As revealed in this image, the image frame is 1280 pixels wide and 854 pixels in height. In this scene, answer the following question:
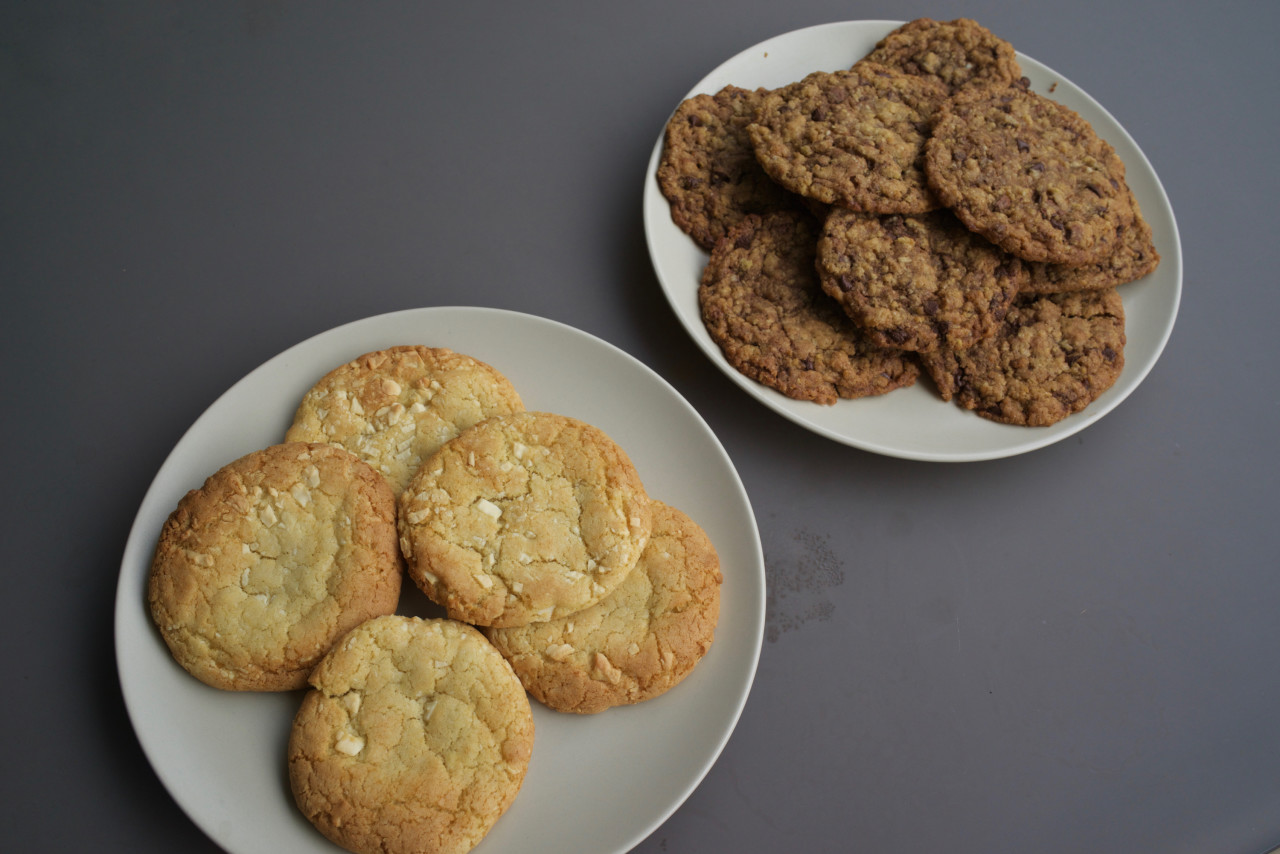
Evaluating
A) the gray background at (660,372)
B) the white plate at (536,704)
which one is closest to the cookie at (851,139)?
the gray background at (660,372)

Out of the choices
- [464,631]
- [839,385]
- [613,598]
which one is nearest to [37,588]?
[464,631]

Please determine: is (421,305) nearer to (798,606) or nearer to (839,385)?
(839,385)

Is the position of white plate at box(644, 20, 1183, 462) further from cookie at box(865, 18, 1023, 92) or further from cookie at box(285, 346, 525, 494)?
cookie at box(285, 346, 525, 494)

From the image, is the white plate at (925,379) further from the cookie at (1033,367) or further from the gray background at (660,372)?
the gray background at (660,372)

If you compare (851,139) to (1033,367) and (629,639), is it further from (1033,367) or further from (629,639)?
(629,639)

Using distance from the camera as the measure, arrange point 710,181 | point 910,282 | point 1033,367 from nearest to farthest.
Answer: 1. point 910,282
2. point 1033,367
3. point 710,181

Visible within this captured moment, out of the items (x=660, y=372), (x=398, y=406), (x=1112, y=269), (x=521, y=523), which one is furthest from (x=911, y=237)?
(x=398, y=406)

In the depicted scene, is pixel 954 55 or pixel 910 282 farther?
pixel 954 55
